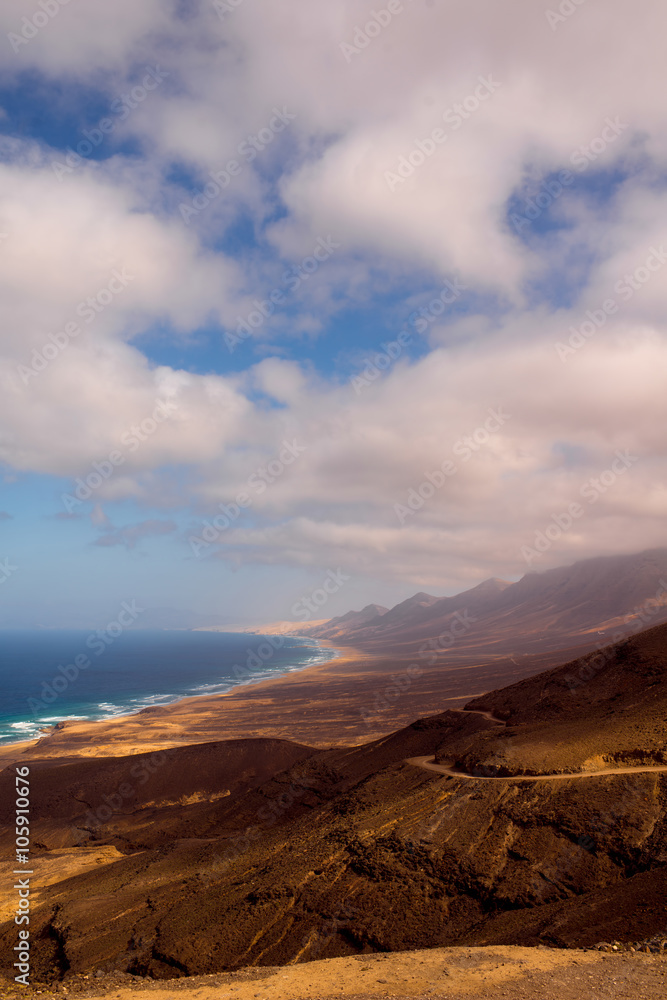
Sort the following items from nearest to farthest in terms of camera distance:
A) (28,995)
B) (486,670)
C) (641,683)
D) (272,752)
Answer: (28,995), (641,683), (272,752), (486,670)

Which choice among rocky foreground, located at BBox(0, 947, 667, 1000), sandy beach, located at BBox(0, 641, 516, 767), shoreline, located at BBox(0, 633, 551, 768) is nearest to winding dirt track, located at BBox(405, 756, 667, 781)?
rocky foreground, located at BBox(0, 947, 667, 1000)

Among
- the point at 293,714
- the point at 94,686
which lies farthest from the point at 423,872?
the point at 94,686

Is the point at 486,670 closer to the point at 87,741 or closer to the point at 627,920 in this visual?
the point at 87,741

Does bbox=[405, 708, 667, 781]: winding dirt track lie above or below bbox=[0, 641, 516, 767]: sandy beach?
above

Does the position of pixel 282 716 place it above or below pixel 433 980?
below

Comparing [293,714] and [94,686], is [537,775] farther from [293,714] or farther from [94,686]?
[94,686]

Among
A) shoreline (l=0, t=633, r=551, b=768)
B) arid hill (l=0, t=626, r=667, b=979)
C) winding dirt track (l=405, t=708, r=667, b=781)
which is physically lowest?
shoreline (l=0, t=633, r=551, b=768)

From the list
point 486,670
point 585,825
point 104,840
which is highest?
point 585,825

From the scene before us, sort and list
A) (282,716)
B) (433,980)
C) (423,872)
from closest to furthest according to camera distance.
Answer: (433,980) → (423,872) → (282,716)

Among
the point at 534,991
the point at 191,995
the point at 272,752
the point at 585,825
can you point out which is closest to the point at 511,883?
the point at 585,825

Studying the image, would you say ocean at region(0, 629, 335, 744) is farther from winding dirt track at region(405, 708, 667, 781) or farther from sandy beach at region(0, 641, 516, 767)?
winding dirt track at region(405, 708, 667, 781)

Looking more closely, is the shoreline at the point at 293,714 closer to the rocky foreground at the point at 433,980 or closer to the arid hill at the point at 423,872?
the arid hill at the point at 423,872
